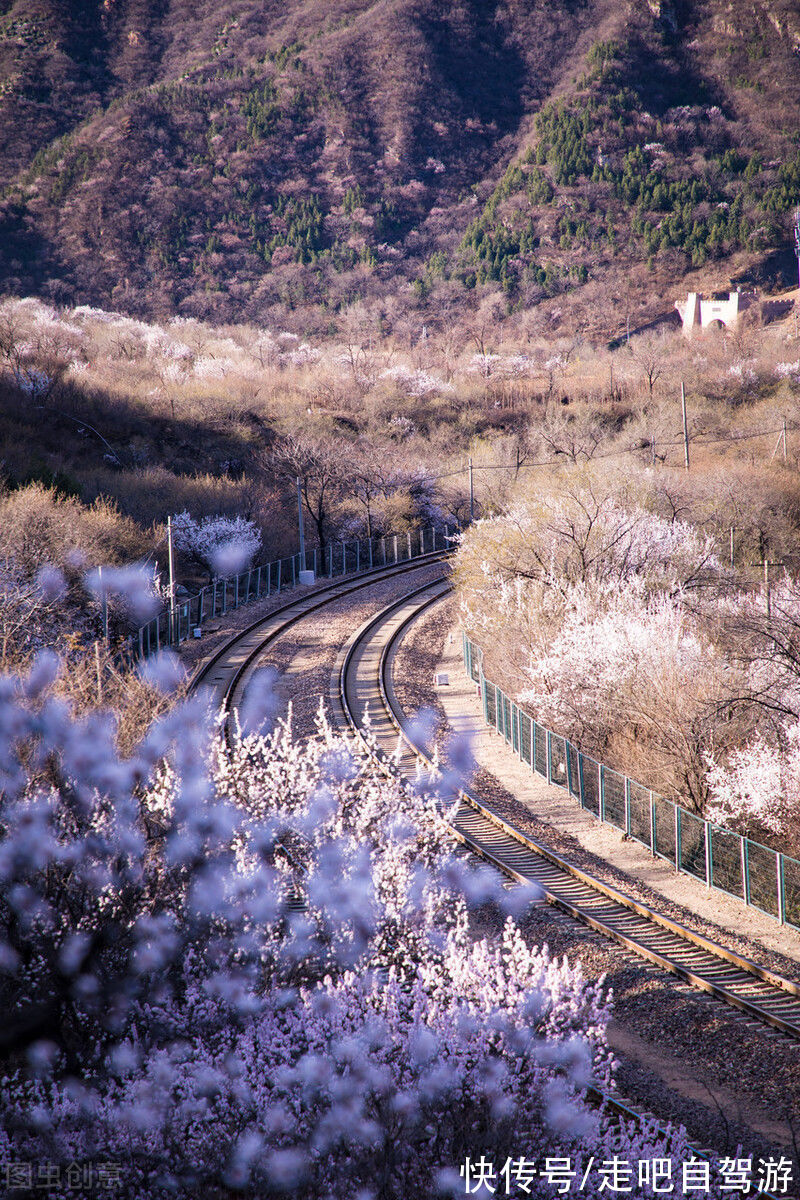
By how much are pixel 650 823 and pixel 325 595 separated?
2423 centimetres

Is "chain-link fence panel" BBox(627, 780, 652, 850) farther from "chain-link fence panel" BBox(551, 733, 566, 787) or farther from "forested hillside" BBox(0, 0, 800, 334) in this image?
"forested hillside" BBox(0, 0, 800, 334)

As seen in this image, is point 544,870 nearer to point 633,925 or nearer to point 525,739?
point 633,925

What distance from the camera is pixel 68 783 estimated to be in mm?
13227

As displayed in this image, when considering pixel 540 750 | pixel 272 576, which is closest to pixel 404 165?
pixel 272 576

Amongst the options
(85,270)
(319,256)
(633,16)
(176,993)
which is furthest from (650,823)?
(633,16)

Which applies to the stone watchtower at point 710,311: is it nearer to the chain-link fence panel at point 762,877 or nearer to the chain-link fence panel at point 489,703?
the chain-link fence panel at point 489,703

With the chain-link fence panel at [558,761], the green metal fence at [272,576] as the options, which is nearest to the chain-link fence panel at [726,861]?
the chain-link fence panel at [558,761]

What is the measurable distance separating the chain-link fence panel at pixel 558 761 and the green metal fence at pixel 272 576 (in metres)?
13.7

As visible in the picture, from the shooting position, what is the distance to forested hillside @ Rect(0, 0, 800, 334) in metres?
124

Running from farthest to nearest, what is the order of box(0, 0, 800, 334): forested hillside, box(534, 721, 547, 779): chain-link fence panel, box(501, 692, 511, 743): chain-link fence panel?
1. box(0, 0, 800, 334): forested hillside
2. box(501, 692, 511, 743): chain-link fence panel
3. box(534, 721, 547, 779): chain-link fence panel

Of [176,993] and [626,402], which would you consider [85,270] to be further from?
[176,993]

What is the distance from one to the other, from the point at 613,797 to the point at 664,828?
1.73m

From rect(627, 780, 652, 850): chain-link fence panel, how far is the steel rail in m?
2.33

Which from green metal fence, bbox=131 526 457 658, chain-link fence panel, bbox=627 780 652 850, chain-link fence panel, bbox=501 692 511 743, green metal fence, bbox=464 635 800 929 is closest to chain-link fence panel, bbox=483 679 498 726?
chain-link fence panel, bbox=501 692 511 743
